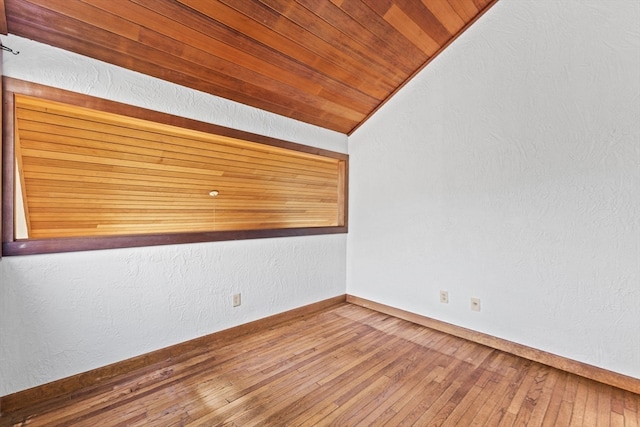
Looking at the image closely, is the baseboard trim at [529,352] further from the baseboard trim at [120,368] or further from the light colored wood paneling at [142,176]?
the light colored wood paneling at [142,176]

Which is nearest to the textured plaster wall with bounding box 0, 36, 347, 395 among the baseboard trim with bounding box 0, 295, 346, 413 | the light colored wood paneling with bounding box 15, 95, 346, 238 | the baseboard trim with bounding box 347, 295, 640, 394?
the baseboard trim with bounding box 0, 295, 346, 413

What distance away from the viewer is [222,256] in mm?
2361

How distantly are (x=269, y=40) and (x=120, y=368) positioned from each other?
2.35m

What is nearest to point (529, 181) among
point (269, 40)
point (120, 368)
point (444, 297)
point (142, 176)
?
point (444, 297)

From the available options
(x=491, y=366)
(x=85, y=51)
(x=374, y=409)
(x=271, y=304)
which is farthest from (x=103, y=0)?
(x=491, y=366)

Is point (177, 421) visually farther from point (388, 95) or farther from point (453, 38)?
point (453, 38)

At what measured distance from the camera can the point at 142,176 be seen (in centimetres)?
215

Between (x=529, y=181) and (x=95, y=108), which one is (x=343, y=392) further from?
(x=95, y=108)

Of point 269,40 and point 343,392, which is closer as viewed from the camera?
point 343,392

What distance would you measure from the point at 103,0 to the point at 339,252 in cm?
273

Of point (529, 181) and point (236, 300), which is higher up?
point (529, 181)

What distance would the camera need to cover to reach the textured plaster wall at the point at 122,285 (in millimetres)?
1558

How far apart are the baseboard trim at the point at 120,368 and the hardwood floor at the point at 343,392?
0.04 m

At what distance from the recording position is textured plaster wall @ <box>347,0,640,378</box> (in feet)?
5.84
